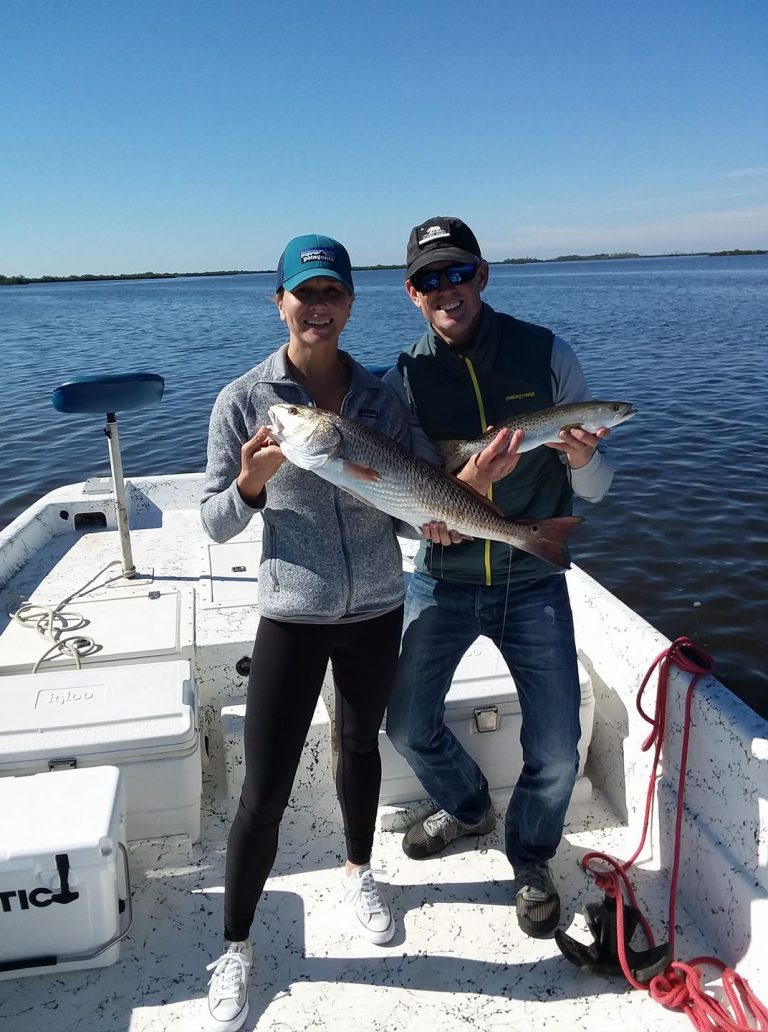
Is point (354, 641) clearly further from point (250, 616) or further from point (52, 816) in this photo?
point (250, 616)

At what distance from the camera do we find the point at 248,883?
2775 mm

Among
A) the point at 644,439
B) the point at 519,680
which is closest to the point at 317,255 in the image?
the point at 519,680

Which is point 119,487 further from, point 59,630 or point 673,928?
point 673,928

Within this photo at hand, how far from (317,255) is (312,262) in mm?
39

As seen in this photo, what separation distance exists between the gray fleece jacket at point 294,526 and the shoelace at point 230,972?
134 cm

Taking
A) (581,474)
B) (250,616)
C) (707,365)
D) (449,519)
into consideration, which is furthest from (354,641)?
(707,365)

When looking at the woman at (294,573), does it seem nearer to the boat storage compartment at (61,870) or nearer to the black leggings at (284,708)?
the black leggings at (284,708)

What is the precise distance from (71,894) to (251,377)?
2.03 metres

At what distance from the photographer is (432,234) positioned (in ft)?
10.2

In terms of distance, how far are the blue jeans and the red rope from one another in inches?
14.4

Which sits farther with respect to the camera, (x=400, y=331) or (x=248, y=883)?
(x=400, y=331)

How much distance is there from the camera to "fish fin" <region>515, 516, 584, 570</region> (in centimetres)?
302

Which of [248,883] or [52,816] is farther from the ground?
[52,816]

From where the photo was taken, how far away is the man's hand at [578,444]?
304cm
